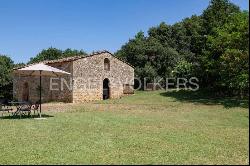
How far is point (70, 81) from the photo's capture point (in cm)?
3275

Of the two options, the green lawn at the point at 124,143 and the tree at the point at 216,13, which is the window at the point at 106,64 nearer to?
the tree at the point at 216,13

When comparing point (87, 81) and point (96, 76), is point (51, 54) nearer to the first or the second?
point (96, 76)

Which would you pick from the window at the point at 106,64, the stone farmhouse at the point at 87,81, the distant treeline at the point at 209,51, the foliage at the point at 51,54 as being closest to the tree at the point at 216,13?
the distant treeline at the point at 209,51

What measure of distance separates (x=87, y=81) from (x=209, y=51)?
1095 cm

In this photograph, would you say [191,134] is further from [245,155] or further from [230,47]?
[230,47]

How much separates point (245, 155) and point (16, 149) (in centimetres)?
559

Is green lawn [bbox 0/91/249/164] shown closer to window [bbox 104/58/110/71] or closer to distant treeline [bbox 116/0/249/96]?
distant treeline [bbox 116/0/249/96]

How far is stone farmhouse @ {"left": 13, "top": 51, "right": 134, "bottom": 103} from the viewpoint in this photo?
32.9 m

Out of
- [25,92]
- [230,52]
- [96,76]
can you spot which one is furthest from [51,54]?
[230,52]

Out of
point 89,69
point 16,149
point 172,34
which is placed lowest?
point 16,149

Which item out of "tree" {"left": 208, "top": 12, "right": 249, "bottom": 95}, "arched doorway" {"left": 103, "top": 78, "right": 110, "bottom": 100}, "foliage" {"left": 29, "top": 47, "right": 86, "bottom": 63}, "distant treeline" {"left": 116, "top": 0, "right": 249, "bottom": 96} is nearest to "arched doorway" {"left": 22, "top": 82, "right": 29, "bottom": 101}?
"arched doorway" {"left": 103, "top": 78, "right": 110, "bottom": 100}

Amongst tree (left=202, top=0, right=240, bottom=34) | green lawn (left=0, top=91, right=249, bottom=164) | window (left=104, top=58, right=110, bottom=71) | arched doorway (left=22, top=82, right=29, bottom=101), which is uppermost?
tree (left=202, top=0, right=240, bottom=34)

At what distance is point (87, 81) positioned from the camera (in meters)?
33.8

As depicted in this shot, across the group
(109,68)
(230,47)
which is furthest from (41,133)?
(109,68)
